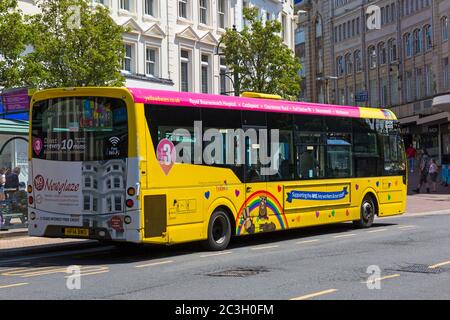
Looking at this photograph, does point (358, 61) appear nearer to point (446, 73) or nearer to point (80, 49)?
point (446, 73)

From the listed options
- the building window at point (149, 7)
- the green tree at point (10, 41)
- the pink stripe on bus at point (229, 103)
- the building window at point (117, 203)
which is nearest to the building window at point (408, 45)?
the building window at point (149, 7)

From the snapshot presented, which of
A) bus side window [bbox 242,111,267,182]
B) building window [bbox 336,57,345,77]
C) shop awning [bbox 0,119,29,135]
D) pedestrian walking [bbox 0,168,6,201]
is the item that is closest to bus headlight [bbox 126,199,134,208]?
bus side window [bbox 242,111,267,182]

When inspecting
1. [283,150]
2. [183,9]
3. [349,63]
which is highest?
[349,63]

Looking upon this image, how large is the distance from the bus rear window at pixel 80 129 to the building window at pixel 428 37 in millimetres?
50811

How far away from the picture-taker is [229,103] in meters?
15.1

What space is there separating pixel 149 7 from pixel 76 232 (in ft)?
80.4

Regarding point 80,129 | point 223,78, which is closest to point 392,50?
point 223,78

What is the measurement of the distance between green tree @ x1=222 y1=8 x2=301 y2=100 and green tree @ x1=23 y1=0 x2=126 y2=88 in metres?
10.6

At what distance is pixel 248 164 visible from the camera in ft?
50.8

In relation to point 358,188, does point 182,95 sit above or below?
above

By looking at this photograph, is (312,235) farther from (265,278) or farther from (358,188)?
(265,278)

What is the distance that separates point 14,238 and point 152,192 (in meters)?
5.88
